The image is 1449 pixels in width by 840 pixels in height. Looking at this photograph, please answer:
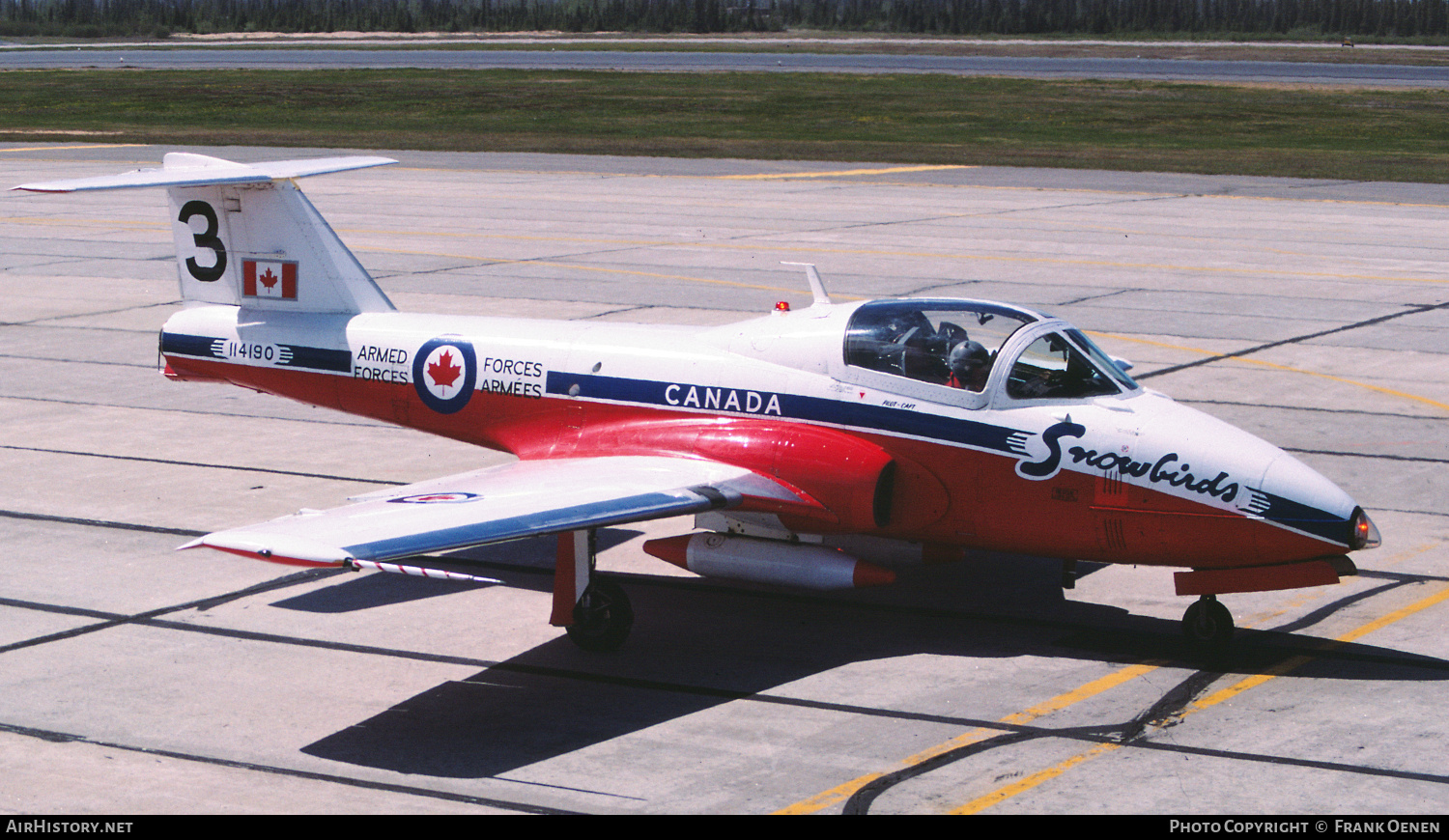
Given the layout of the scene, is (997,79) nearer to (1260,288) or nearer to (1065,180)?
(1065,180)

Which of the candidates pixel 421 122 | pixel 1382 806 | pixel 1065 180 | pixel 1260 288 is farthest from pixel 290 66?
pixel 1382 806

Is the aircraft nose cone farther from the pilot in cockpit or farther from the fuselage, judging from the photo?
the pilot in cockpit

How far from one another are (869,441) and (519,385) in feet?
11.3

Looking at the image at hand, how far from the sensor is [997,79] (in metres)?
85.6

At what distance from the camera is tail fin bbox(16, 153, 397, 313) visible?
1572cm

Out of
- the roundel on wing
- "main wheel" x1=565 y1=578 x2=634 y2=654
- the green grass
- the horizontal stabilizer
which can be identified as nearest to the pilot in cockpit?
"main wheel" x1=565 y1=578 x2=634 y2=654

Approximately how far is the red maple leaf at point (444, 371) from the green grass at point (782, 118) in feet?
122

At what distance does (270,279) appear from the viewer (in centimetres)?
1588

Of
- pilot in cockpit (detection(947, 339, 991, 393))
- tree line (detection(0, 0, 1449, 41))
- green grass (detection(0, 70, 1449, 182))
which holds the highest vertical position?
tree line (detection(0, 0, 1449, 41))

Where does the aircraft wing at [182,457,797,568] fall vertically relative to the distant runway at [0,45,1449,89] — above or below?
below

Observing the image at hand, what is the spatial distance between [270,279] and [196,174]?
1237 mm

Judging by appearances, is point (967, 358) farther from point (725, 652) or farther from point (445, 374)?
point (445, 374)

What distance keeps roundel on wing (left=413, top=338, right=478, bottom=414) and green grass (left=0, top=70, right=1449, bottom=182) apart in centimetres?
3715

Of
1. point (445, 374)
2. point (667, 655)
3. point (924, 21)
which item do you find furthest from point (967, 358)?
point (924, 21)
